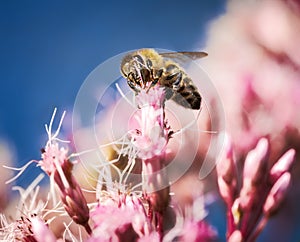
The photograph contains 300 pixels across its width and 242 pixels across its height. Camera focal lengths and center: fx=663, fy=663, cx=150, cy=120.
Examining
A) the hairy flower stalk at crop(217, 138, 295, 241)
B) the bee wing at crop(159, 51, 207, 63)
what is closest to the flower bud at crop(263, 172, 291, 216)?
the hairy flower stalk at crop(217, 138, 295, 241)

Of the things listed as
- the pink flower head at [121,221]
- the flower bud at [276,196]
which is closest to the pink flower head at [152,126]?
the pink flower head at [121,221]

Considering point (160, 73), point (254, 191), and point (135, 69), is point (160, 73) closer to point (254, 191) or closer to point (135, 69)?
point (135, 69)

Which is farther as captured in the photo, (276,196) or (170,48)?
(170,48)

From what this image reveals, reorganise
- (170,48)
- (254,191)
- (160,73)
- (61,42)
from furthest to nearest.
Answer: (61,42), (170,48), (160,73), (254,191)

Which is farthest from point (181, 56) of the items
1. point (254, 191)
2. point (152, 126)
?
point (254, 191)

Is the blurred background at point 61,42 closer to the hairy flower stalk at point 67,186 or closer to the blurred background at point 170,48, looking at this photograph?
the blurred background at point 170,48

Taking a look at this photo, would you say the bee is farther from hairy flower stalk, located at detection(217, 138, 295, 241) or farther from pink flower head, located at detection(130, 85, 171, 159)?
hairy flower stalk, located at detection(217, 138, 295, 241)
